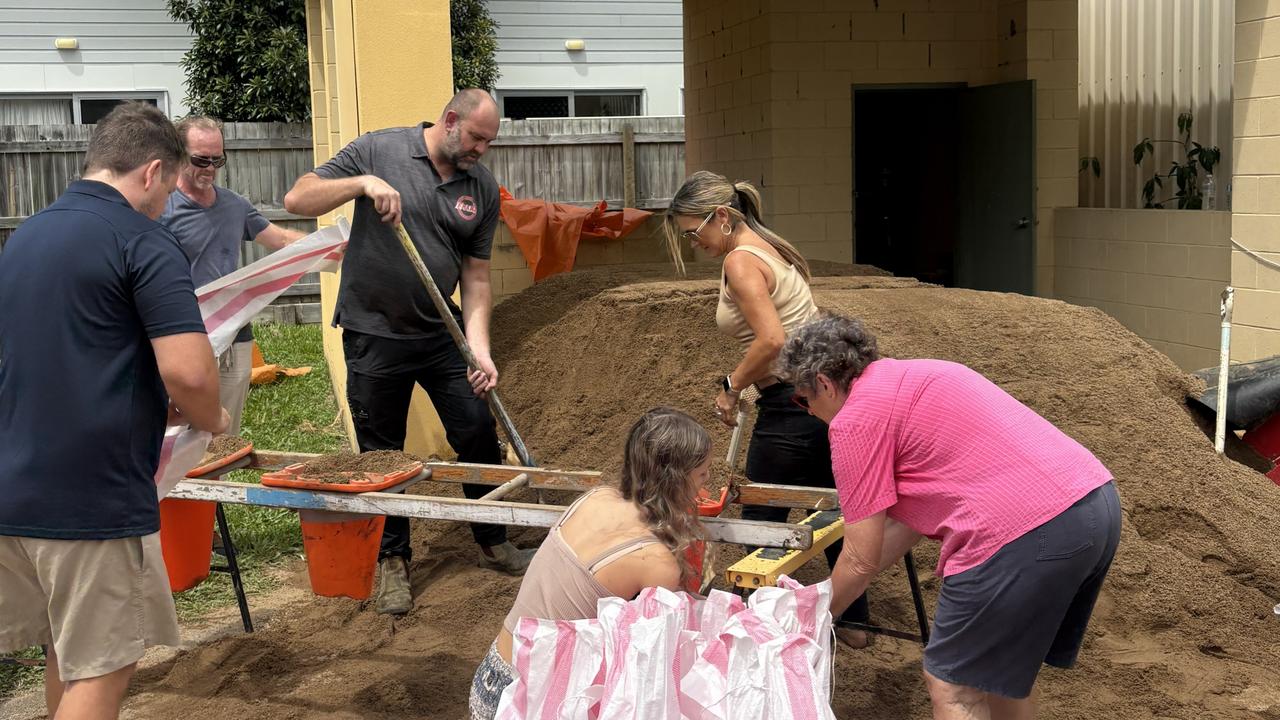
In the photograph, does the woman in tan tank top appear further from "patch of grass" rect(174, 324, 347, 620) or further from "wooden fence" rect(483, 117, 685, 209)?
"wooden fence" rect(483, 117, 685, 209)

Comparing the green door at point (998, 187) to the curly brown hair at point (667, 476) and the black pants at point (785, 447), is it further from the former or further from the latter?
the curly brown hair at point (667, 476)

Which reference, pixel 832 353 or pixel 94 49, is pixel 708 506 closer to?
pixel 832 353

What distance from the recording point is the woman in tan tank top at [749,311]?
4.19 m

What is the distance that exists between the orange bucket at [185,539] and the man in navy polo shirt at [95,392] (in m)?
1.23

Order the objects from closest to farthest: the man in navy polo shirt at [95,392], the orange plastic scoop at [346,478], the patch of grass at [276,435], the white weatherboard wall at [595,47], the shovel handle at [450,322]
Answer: the man in navy polo shirt at [95,392] < the orange plastic scoop at [346,478] < the shovel handle at [450,322] < the patch of grass at [276,435] < the white weatherboard wall at [595,47]

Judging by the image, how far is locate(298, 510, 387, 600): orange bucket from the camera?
13.1ft

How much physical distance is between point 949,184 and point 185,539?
9252 mm

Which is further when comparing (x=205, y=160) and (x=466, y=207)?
(x=205, y=160)

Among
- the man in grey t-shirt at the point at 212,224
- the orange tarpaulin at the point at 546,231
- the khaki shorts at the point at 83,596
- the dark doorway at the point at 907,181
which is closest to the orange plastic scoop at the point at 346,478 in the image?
the khaki shorts at the point at 83,596

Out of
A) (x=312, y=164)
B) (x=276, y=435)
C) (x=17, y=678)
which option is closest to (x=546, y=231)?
(x=276, y=435)

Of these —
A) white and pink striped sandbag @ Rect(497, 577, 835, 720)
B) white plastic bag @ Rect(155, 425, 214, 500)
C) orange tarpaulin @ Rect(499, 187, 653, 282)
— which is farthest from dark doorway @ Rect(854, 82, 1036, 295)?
white and pink striped sandbag @ Rect(497, 577, 835, 720)

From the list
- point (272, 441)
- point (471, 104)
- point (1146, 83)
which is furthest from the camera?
point (1146, 83)

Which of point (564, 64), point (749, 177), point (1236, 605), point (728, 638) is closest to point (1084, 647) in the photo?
point (1236, 605)

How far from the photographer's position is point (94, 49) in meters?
16.2
